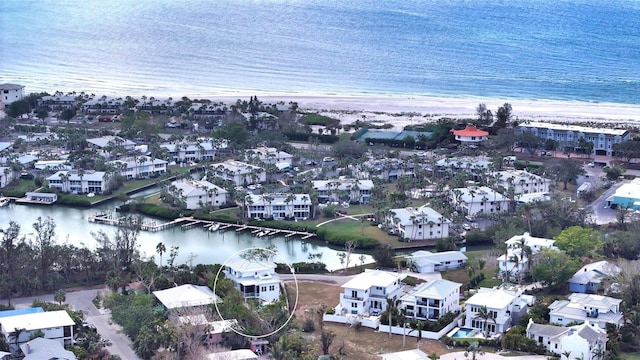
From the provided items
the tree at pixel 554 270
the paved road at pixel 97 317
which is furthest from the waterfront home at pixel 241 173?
the tree at pixel 554 270

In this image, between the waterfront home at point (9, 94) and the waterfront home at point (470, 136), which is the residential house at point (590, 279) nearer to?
the waterfront home at point (470, 136)

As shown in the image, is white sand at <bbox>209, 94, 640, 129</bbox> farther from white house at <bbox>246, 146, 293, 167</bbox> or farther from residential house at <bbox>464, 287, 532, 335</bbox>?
residential house at <bbox>464, 287, 532, 335</bbox>

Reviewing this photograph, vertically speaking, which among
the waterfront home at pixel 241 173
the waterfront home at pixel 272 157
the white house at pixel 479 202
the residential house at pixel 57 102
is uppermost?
the residential house at pixel 57 102

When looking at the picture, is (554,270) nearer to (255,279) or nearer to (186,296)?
(255,279)

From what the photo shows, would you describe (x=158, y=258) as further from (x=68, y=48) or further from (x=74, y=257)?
(x=68, y=48)

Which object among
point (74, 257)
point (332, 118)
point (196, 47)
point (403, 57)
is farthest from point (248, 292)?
point (196, 47)

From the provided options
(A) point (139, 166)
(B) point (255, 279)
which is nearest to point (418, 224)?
(B) point (255, 279)

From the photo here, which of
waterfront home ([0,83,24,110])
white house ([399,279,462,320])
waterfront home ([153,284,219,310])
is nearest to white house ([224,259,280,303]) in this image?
waterfront home ([153,284,219,310])
